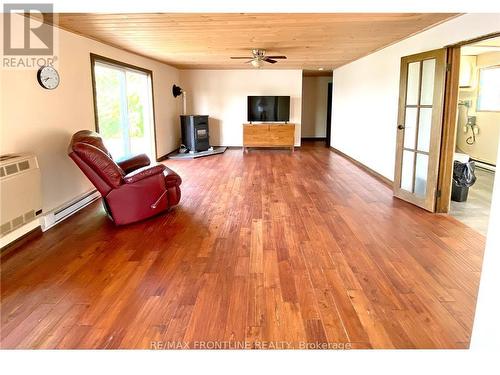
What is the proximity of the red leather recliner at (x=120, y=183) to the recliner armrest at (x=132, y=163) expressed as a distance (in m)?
0.60

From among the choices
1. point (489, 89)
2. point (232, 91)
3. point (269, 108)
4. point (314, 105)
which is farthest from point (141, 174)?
point (314, 105)

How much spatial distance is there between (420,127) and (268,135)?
17.7 feet

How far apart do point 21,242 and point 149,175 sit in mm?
1360

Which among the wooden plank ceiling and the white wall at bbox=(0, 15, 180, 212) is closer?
the white wall at bbox=(0, 15, 180, 212)

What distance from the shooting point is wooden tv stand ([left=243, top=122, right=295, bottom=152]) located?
9.70 m

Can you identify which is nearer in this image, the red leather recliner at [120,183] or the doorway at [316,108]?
the red leather recliner at [120,183]

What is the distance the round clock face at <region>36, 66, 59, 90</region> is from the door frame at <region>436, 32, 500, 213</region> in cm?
439

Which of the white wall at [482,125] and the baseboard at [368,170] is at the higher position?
the white wall at [482,125]

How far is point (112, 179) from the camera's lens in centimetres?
380

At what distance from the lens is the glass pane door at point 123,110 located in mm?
5730

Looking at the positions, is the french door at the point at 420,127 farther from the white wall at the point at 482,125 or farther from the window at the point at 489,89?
the window at the point at 489,89

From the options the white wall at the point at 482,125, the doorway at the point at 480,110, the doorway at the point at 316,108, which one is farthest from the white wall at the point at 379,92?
the doorway at the point at 316,108

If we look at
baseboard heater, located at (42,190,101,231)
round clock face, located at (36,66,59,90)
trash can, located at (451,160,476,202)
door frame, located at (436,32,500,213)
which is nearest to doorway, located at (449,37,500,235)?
trash can, located at (451,160,476,202)

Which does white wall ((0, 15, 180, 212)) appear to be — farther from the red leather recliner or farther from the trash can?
the trash can
